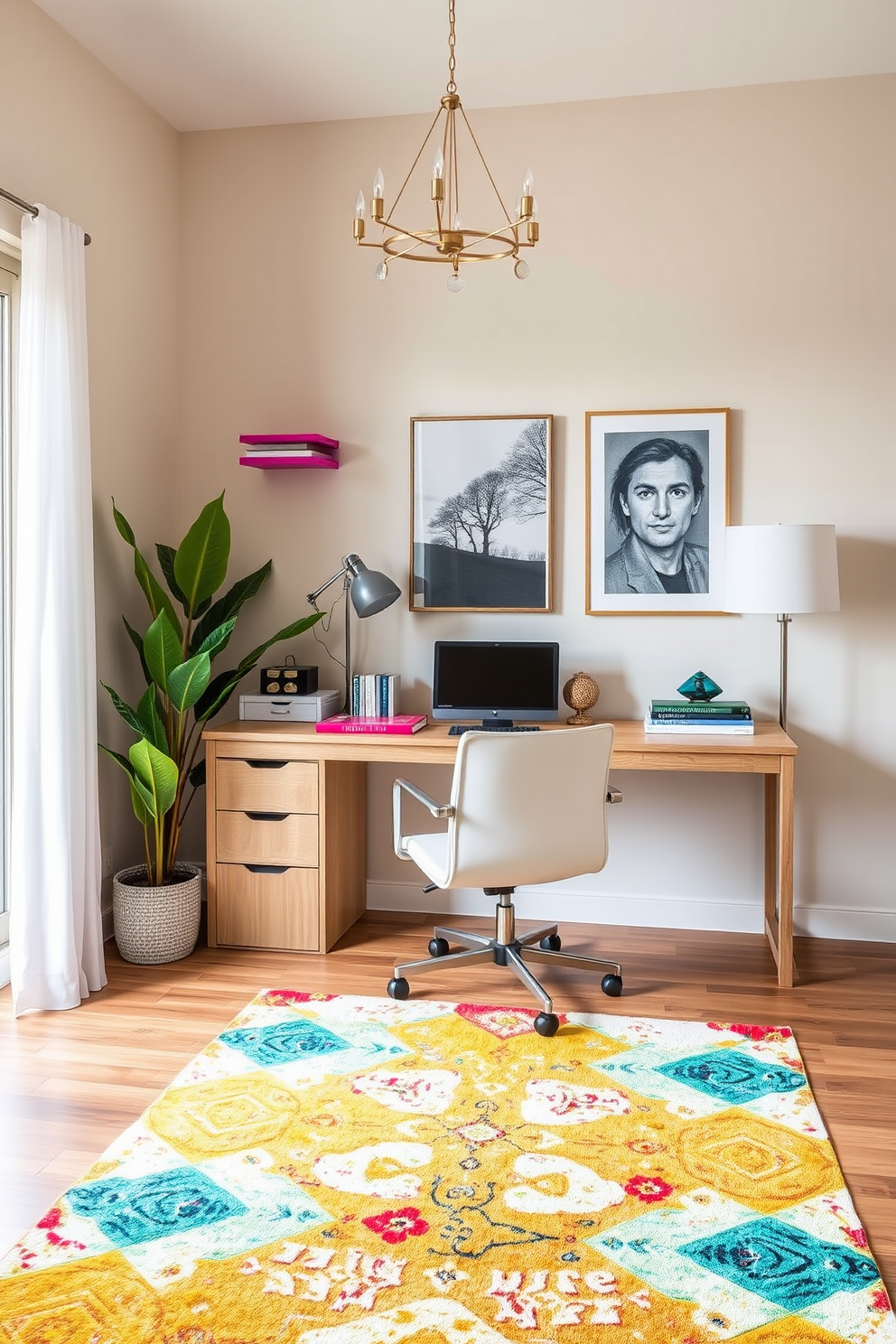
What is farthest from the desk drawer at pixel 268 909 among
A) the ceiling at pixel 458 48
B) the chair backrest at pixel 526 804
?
the ceiling at pixel 458 48

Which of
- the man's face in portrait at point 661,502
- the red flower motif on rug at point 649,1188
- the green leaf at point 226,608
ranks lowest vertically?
the red flower motif on rug at point 649,1188

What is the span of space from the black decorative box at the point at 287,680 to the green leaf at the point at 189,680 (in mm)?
488

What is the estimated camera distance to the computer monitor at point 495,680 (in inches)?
148

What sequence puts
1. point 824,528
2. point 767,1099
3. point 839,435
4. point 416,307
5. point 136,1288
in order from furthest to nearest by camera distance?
point 416,307
point 839,435
point 824,528
point 767,1099
point 136,1288

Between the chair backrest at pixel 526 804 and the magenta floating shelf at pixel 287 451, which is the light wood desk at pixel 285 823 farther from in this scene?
the magenta floating shelf at pixel 287 451

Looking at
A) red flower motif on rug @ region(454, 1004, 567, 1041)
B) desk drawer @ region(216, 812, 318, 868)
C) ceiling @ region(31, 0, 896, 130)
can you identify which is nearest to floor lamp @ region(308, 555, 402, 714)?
desk drawer @ region(216, 812, 318, 868)

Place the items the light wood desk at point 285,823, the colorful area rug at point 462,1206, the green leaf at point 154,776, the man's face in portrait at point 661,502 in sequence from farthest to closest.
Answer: the man's face in portrait at point 661,502 → the light wood desk at point 285,823 → the green leaf at point 154,776 → the colorful area rug at point 462,1206

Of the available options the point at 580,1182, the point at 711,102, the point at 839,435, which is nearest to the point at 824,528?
the point at 839,435

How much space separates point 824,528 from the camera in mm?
3414

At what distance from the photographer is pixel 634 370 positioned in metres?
3.84

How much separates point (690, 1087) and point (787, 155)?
3.09m

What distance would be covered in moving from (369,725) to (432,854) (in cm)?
69

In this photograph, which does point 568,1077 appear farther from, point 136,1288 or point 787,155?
point 787,155

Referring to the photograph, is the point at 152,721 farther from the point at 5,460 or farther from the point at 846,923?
the point at 846,923
